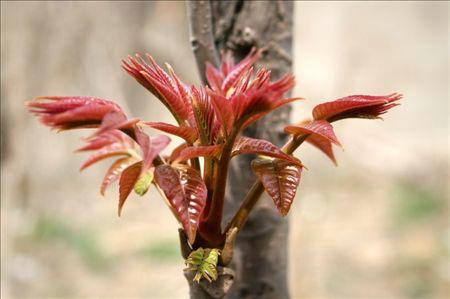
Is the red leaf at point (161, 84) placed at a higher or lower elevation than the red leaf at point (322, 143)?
higher

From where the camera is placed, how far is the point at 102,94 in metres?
3.71

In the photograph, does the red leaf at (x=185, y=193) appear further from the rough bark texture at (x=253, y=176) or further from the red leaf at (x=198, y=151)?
the rough bark texture at (x=253, y=176)

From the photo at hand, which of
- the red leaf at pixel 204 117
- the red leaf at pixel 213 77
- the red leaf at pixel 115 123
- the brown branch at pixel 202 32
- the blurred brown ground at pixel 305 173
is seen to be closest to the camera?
the red leaf at pixel 115 123

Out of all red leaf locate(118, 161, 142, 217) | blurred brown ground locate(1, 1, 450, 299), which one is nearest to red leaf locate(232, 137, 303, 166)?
red leaf locate(118, 161, 142, 217)

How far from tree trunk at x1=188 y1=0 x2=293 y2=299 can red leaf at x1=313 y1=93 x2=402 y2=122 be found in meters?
0.41

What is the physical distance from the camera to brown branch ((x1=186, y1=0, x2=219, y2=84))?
0.91 meters

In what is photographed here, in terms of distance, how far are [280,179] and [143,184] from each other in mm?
144

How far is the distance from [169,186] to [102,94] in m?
3.26

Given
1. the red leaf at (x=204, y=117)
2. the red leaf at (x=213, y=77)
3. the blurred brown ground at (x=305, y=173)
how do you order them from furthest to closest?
1. the blurred brown ground at (x=305, y=173)
2. the red leaf at (x=213, y=77)
3. the red leaf at (x=204, y=117)

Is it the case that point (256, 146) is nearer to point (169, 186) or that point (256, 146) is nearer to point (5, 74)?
point (169, 186)

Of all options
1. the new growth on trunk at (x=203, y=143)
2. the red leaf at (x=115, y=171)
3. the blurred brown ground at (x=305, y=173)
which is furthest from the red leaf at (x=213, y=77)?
the blurred brown ground at (x=305, y=173)

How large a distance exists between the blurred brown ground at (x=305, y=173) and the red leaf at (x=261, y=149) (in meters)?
2.44

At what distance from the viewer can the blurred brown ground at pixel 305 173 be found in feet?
11.3

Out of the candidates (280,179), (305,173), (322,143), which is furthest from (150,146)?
(305,173)
